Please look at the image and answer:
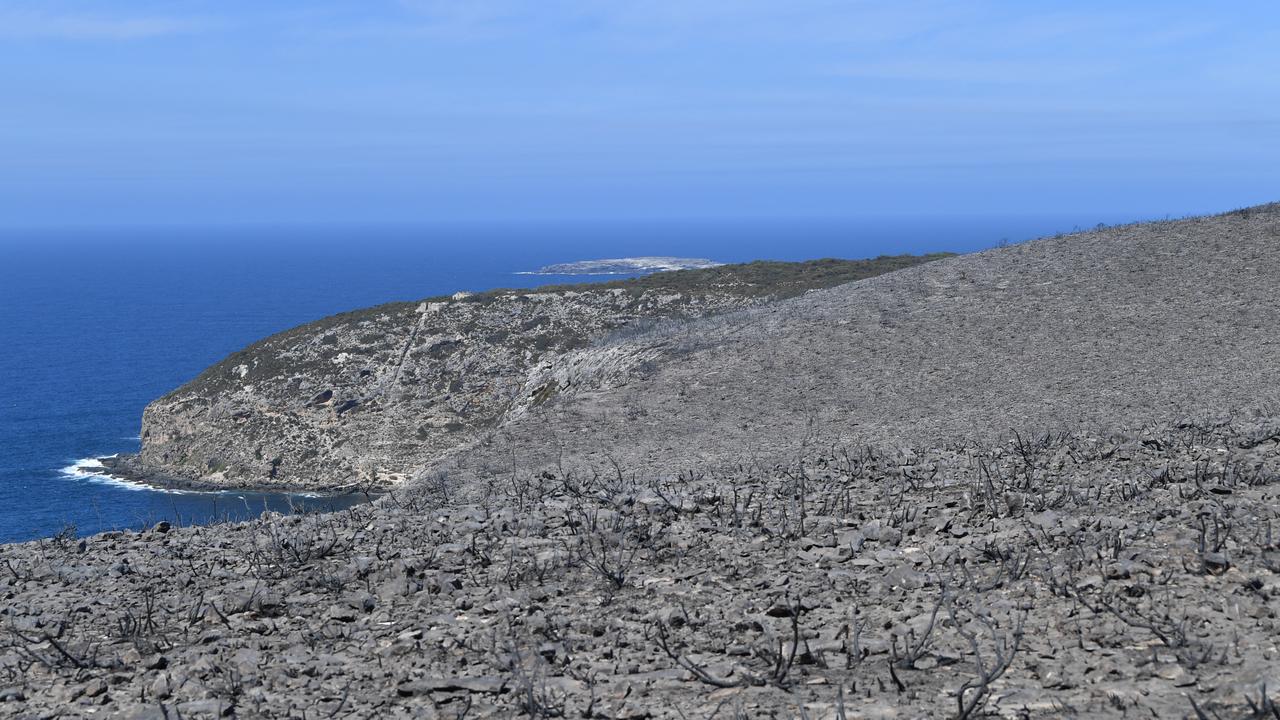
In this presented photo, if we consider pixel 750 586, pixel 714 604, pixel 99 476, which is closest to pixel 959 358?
pixel 750 586

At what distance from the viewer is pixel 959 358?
73.3 feet

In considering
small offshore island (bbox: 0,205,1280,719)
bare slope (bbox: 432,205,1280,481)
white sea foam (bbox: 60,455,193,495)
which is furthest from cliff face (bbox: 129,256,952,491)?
Result: small offshore island (bbox: 0,205,1280,719)

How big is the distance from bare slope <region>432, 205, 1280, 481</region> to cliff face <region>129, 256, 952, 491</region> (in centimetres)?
3358

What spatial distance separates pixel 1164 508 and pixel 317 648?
242 inches

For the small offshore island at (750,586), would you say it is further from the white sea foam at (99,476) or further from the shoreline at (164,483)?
the white sea foam at (99,476)

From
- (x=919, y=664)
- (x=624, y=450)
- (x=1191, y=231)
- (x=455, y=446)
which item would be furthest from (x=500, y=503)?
(x=455, y=446)

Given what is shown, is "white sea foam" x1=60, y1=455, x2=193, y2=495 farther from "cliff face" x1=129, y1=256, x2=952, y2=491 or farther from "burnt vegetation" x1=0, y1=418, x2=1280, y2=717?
"burnt vegetation" x1=0, y1=418, x2=1280, y2=717

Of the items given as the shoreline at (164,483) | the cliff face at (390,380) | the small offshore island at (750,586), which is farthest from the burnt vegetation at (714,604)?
the cliff face at (390,380)

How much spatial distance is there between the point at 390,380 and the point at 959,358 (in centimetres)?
5074

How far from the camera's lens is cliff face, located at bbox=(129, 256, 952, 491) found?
63188mm

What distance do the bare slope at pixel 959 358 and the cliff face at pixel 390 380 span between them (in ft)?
110

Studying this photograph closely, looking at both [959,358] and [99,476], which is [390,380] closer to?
[99,476]

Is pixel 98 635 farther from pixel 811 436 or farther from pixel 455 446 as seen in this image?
pixel 455 446

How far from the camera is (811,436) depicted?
17.6 meters
